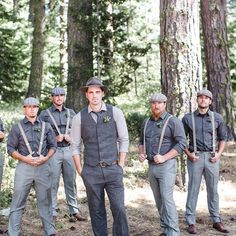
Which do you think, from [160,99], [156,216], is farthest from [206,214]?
[160,99]

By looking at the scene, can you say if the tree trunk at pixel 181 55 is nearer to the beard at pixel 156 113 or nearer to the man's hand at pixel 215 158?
the man's hand at pixel 215 158

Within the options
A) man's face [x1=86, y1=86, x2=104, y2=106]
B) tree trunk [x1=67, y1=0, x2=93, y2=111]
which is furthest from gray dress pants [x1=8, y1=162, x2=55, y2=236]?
tree trunk [x1=67, y1=0, x2=93, y2=111]

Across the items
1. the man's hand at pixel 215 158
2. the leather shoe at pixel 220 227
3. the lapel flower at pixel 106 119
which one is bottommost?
the leather shoe at pixel 220 227

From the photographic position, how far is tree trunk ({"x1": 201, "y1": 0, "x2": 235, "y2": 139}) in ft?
45.4

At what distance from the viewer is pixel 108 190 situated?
5801 mm

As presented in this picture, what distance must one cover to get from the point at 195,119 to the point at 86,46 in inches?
349

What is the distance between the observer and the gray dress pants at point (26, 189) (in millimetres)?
6223

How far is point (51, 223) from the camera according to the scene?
658cm

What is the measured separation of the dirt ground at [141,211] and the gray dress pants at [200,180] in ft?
0.94

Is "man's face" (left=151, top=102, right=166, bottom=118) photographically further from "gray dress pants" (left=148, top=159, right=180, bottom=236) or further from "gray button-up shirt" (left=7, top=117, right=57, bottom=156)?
"gray button-up shirt" (left=7, top=117, right=57, bottom=156)

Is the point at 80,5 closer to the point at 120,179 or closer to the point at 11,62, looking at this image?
the point at 11,62

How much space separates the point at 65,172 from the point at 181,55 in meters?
3.39

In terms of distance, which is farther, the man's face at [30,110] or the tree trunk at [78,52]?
the tree trunk at [78,52]

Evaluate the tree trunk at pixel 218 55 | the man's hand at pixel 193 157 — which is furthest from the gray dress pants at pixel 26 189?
the tree trunk at pixel 218 55
